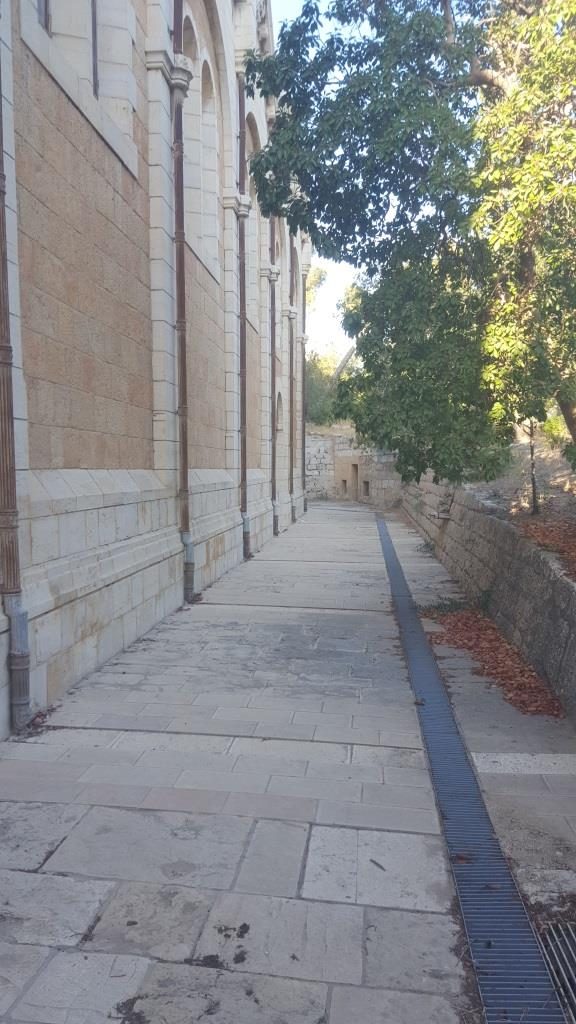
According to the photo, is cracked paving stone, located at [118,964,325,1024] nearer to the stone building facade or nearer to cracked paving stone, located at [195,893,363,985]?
cracked paving stone, located at [195,893,363,985]

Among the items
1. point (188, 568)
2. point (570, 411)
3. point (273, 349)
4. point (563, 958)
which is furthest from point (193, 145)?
point (563, 958)

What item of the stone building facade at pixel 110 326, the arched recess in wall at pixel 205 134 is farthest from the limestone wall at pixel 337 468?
the stone building facade at pixel 110 326

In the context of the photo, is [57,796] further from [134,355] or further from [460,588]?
[460,588]

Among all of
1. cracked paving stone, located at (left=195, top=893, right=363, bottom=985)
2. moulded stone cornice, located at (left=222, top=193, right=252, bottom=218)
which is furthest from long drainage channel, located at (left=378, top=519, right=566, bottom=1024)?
moulded stone cornice, located at (left=222, top=193, right=252, bottom=218)

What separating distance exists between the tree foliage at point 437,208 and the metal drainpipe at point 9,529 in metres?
3.70

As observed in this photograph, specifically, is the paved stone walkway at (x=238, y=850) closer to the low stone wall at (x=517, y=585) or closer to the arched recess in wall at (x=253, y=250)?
the low stone wall at (x=517, y=585)

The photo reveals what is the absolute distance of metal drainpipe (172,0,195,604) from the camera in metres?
8.82

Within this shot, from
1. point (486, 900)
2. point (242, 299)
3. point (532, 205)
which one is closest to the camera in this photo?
point (486, 900)

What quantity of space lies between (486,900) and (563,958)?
1.23 feet

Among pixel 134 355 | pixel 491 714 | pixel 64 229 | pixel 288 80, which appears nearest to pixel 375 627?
pixel 491 714

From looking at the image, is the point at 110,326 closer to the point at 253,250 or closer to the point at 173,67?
the point at 173,67

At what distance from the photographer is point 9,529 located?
4762 millimetres

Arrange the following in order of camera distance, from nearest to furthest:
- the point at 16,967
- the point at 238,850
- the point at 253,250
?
the point at 16,967 < the point at 238,850 < the point at 253,250

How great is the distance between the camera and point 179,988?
2.47 m
